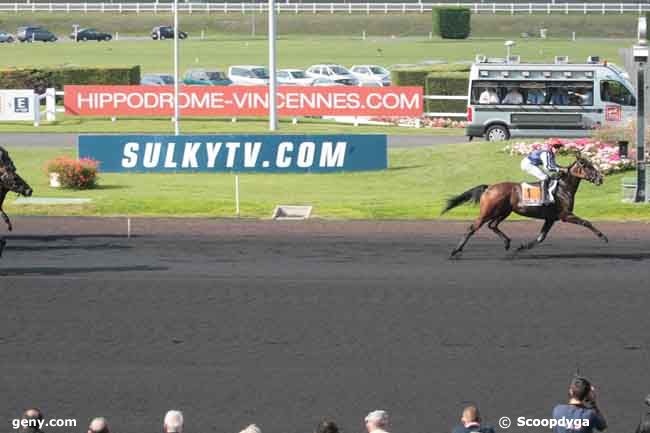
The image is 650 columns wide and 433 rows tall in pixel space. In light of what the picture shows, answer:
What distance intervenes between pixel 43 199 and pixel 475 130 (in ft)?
52.1

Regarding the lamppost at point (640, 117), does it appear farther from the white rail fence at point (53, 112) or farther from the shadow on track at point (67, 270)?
the white rail fence at point (53, 112)

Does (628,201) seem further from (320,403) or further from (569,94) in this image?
(320,403)

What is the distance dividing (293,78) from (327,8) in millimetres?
44199

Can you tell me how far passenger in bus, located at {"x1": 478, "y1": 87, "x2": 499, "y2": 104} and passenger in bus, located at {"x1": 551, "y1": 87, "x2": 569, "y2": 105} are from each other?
1683 millimetres

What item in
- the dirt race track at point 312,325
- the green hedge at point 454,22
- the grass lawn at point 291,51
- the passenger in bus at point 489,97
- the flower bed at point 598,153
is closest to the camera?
the dirt race track at point 312,325

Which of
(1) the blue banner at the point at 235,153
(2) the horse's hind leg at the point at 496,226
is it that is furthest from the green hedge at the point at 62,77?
(2) the horse's hind leg at the point at 496,226

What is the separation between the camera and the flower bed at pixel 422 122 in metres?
50.0

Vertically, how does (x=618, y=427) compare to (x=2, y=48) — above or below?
below

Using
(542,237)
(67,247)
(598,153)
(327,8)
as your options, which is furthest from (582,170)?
(327,8)

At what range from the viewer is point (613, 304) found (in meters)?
17.8

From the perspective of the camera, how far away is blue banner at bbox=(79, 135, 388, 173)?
33.5 metres

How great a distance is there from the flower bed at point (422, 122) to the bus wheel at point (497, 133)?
993 centimetres

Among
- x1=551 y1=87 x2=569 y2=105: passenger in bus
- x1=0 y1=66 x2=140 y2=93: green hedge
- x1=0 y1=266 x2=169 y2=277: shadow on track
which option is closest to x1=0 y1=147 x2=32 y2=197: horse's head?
x1=0 y1=266 x2=169 y2=277: shadow on track

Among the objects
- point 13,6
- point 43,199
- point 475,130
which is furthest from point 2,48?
point 43,199
